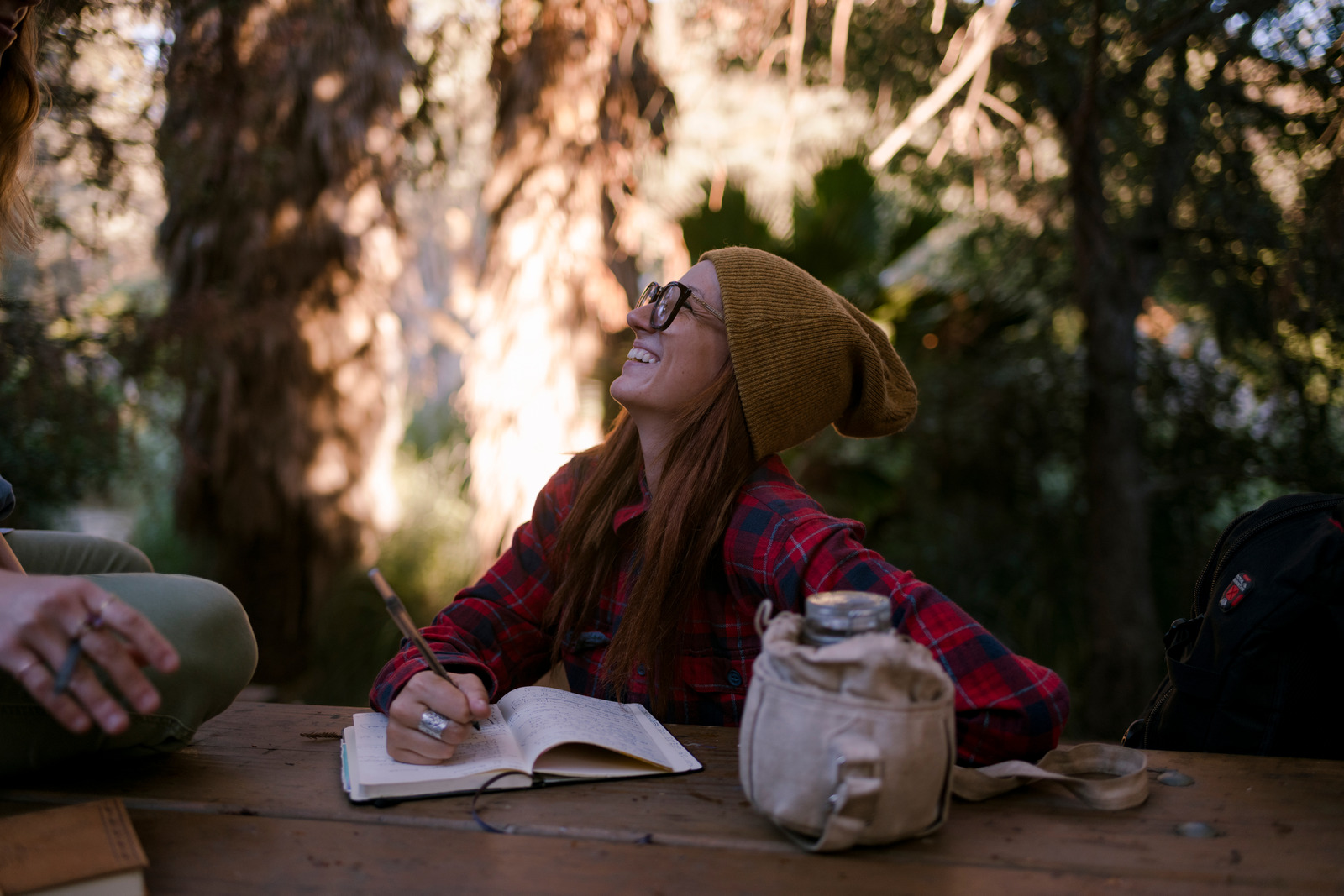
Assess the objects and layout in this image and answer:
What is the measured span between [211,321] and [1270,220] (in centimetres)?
439

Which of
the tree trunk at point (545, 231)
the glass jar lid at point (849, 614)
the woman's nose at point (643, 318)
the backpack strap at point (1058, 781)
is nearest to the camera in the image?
the glass jar lid at point (849, 614)

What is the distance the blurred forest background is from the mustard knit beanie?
5.23 feet

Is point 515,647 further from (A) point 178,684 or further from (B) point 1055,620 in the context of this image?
(B) point 1055,620

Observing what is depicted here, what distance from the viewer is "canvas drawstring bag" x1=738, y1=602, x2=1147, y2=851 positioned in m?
0.99

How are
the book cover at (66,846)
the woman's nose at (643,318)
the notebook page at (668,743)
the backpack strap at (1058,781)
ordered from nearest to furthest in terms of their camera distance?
1. the book cover at (66,846)
2. the backpack strap at (1058,781)
3. the notebook page at (668,743)
4. the woman's nose at (643,318)

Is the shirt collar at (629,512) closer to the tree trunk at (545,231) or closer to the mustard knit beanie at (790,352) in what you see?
the mustard knit beanie at (790,352)

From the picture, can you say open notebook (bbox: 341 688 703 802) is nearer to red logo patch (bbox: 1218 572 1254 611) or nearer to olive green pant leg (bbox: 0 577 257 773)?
olive green pant leg (bbox: 0 577 257 773)

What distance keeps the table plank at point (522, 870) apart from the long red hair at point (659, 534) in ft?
1.74

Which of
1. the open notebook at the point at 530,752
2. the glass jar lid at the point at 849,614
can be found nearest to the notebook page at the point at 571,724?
the open notebook at the point at 530,752

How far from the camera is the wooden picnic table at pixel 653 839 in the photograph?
1002 millimetres

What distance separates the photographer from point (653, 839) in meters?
1.09

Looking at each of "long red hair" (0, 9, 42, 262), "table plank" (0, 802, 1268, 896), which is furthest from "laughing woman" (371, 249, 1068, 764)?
"long red hair" (0, 9, 42, 262)

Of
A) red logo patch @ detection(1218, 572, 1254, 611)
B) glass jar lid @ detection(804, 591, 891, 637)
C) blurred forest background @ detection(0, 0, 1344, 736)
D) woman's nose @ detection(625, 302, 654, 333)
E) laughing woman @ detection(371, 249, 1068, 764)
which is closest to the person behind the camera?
glass jar lid @ detection(804, 591, 891, 637)

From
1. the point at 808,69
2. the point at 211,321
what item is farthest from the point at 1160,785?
the point at 808,69
